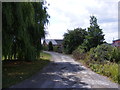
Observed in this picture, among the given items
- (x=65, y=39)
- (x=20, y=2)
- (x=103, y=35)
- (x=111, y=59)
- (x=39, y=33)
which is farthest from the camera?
(x=65, y=39)

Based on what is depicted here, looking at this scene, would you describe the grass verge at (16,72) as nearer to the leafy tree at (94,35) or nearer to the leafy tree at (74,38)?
the leafy tree at (94,35)

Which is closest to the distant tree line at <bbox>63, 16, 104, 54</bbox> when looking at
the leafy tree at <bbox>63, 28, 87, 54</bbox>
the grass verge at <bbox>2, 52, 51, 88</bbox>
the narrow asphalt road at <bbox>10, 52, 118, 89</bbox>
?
the leafy tree at <bbox>63, 28, 87, 54</bbox>

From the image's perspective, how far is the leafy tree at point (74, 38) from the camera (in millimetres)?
34219

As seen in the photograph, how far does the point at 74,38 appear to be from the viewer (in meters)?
34.4

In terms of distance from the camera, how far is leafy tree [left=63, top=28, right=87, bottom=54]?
112 feet

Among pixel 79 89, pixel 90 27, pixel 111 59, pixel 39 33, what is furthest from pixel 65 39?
pixel 79 89

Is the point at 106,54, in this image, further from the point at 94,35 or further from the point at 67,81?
the point at 67,81

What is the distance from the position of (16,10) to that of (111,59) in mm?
9245

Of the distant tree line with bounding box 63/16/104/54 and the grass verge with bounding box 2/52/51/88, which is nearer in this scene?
the grass verge with bounding box 2/52/51/88

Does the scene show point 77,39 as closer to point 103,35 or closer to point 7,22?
point 103,35

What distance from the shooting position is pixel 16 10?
10328mm

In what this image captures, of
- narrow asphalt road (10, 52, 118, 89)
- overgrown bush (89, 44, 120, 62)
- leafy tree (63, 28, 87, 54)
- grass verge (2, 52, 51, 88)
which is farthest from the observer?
leafy tree (63, 28, 87, 54)

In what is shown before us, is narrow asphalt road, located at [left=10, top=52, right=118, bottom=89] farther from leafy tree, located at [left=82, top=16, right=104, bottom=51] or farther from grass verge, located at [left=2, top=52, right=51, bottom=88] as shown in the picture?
leafy tree, located at [left=82, top=16, right=104, bottom=51]

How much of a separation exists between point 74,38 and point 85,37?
899cm
